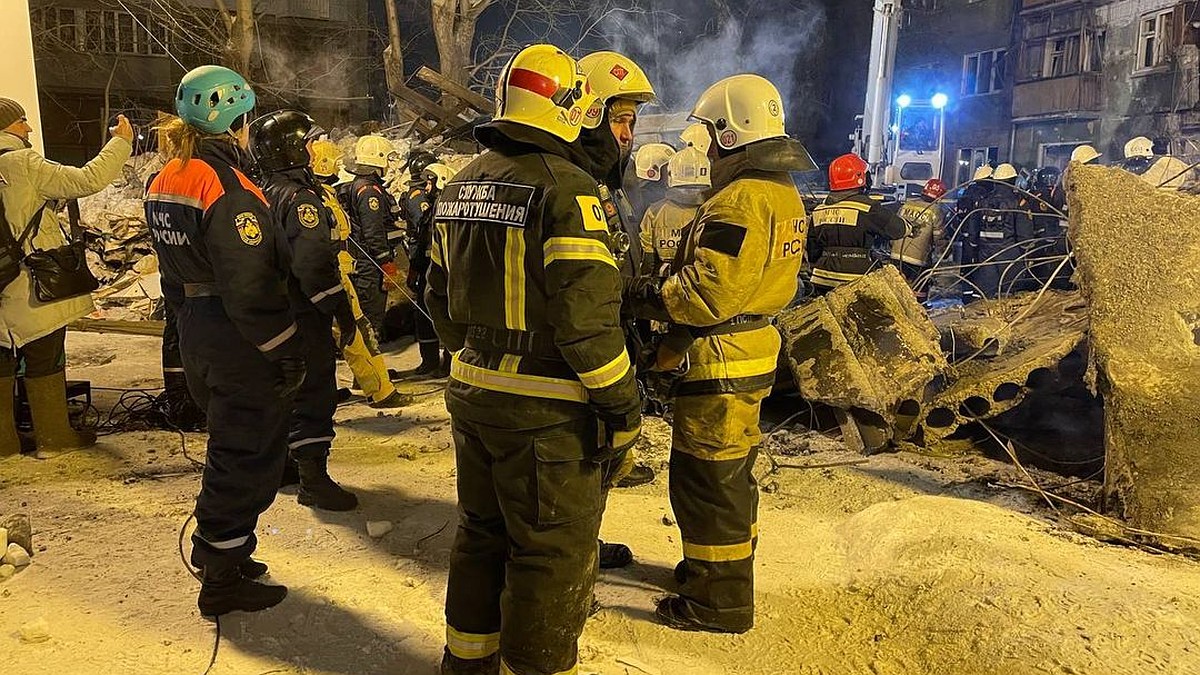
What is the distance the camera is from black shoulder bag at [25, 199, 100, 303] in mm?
5043

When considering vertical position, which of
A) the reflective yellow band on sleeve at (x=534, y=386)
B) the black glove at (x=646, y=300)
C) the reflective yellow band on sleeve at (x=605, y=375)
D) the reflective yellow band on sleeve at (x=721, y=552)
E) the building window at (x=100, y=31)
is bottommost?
the reflective yellow band on sleeve at (x=721, y=552)

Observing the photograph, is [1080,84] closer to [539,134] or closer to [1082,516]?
[1082,516]

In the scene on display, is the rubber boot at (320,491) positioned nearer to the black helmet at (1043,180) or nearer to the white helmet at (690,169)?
the white helmet at (690,169)

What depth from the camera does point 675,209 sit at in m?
6.51

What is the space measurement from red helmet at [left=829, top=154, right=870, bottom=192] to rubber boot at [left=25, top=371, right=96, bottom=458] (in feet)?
20.3

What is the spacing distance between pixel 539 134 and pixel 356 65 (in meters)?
20.9

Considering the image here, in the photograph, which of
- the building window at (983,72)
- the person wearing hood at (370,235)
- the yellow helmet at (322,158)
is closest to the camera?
the yellow helmet at (322,158)

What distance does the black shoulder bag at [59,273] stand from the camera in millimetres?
5043

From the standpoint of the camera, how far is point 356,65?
21.3 meters

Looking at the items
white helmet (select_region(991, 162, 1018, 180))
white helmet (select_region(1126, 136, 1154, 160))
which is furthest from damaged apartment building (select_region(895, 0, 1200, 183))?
white helmet (select_region(991, 162, 1018, 180))

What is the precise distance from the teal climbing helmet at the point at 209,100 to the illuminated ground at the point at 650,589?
206 cm

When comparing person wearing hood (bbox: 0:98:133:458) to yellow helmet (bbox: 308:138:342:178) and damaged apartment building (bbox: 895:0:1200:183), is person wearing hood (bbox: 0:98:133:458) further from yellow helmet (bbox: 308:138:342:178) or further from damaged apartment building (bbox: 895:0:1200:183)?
→ damaged apartment building (bbox: 895:0:1200:183)

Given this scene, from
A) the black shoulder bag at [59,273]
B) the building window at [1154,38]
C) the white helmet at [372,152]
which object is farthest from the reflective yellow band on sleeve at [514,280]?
the building window at [1154,38]

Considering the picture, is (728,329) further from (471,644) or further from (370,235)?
(370,235)
